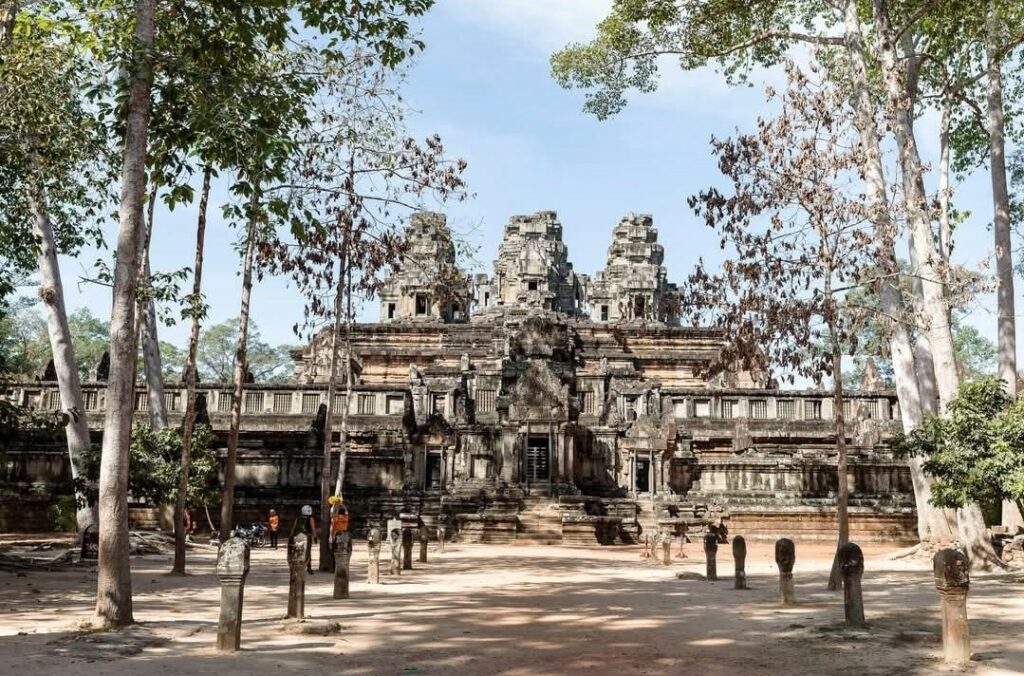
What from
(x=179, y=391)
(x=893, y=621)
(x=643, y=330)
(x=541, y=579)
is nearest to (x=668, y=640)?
(x=893, y=621)

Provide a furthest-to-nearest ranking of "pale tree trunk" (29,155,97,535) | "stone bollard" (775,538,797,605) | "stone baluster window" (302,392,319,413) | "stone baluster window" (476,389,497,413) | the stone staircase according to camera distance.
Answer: "stone baluster window" (302,392,319,413), "stone baluster window" (476,389,497,413), the stone staircase, "pale tree trunk" (29,155,97,535), "stone bollard" (775,538,797,605)

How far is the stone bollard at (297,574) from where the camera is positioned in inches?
428

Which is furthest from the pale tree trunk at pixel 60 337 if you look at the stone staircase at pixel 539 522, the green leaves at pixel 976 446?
the green leaves at pixel 976 446

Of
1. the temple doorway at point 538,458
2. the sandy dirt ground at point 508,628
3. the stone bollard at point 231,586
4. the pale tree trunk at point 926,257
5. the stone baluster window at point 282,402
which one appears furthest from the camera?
the stone baluster window at point 282,402

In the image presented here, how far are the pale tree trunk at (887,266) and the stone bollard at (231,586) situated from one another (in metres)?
12.2

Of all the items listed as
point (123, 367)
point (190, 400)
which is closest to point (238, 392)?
point (190, 400)

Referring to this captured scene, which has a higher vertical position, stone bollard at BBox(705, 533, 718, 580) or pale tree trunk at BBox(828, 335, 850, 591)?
pale tree trunk at BBox(828, 335, 850, 591)

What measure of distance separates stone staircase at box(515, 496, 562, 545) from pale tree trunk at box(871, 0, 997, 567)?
466 inches

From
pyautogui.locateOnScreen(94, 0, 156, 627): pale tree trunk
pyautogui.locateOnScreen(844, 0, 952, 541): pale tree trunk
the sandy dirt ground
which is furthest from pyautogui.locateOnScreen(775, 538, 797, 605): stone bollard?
pyautogui.locateOnScreen(94, 0, 156, 627): pale tree trunk

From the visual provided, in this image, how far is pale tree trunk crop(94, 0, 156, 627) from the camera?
1033 centimetres

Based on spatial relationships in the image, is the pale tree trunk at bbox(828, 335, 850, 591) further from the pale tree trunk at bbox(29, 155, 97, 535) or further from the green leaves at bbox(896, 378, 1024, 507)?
the pale tree trunk at bbox(29, 155, 97, 535)

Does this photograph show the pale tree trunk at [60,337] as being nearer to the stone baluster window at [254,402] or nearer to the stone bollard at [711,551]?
the stone bollard at [711,551]

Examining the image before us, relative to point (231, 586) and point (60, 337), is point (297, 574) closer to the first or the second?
point (231, 586)

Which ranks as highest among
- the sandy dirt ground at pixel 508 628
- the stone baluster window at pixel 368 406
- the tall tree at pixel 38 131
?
the tall tree at pixel 38 131
